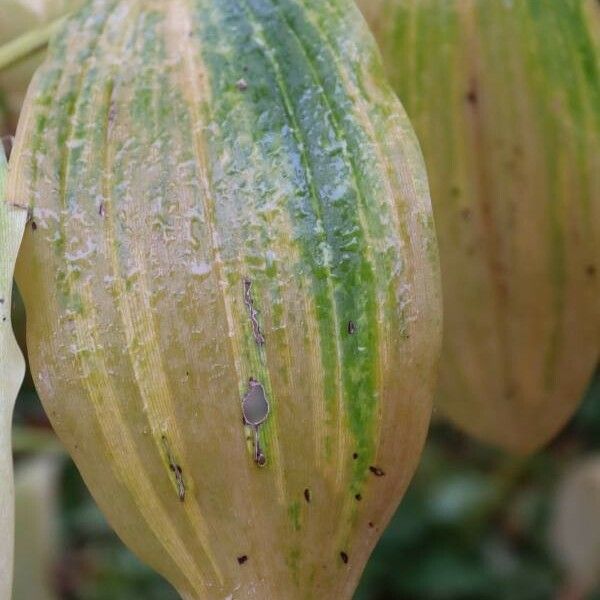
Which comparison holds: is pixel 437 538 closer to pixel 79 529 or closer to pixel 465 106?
pixel 79 529

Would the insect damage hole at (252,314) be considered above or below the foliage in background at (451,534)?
above

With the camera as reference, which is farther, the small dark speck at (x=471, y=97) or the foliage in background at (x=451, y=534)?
the foliage in background at (x=451, y=534)

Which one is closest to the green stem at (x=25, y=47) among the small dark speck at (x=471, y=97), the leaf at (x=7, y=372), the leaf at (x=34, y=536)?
the leaf at (x=7, y=372)

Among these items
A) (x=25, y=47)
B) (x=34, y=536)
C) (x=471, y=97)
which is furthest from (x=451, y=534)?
(x=25, y=47)

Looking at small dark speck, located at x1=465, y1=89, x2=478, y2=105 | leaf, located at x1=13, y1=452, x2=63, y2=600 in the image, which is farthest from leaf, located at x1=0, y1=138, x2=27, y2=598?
leaf, located at x1=13, y1=452, x2=63, y2=600

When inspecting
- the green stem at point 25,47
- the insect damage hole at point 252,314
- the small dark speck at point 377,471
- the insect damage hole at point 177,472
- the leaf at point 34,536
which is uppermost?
the green stem at point 25,47

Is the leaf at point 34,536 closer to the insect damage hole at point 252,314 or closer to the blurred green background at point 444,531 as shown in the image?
the blurred green background at point 444,531
